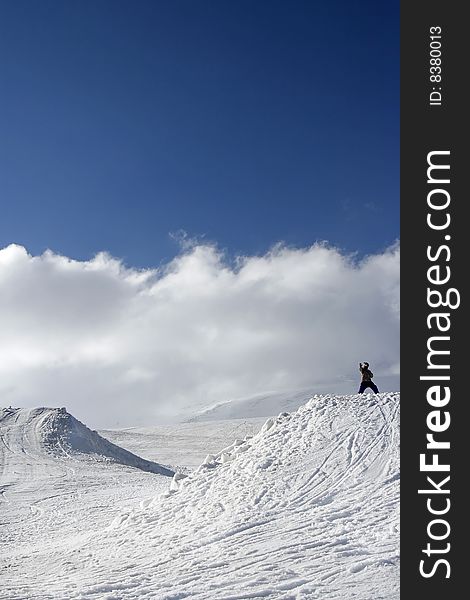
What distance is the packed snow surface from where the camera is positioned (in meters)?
8.12

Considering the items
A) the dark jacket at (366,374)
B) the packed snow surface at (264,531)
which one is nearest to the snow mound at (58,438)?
the packed snow surface at (264,531)

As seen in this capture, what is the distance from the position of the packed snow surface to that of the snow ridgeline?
0.02 m

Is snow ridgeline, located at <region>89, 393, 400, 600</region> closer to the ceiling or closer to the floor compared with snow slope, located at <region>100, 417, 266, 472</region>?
closer to the floor

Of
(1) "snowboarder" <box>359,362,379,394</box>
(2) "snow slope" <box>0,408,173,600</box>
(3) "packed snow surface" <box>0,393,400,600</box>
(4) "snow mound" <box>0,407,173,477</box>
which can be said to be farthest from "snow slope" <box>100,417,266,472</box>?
(3) "packed snow surface" <box>0,393,400,600</box>

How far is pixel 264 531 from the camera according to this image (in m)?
10.0

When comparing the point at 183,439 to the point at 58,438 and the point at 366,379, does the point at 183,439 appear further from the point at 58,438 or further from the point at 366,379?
the point at 366,379

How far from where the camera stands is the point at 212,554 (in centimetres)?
938

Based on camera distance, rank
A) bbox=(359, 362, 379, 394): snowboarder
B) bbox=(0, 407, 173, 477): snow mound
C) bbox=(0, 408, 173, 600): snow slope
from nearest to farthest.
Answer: bbox=(0, 408, 173, 600): snow slope → bbox=(359, 362, 379, 394): snowboarder → bbox=(0, 407, 173, 477): snow mound

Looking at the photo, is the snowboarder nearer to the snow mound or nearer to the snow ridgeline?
the snow ridgeline

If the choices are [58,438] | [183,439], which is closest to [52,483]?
[58,438]

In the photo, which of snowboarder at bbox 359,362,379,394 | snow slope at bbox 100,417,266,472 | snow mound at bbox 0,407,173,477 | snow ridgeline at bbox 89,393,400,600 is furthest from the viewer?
snow slope at bbox 100,417,266,472

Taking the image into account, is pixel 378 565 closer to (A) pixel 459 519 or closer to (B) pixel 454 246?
(A) pixel 459 519

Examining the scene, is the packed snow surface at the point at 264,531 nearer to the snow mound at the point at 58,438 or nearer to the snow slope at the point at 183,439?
the snow mound at the point at 58,438

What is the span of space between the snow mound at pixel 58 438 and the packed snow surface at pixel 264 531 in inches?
497
